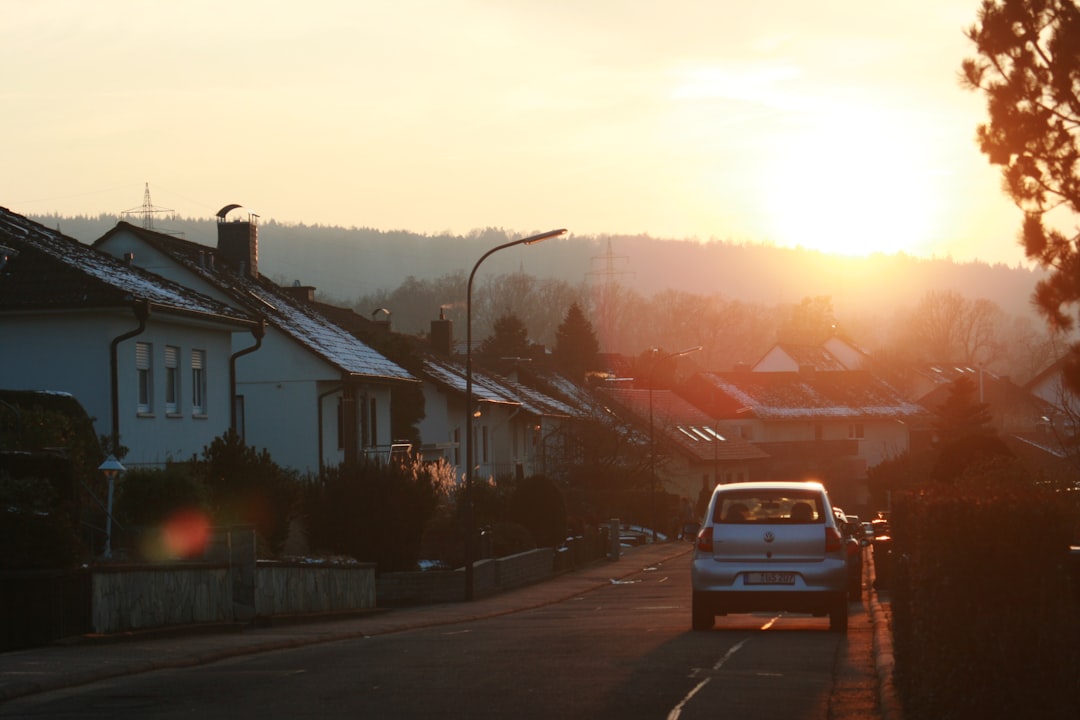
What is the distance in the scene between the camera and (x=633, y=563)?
50719mm

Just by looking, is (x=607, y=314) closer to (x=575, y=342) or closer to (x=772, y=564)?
(x=575, y=342)

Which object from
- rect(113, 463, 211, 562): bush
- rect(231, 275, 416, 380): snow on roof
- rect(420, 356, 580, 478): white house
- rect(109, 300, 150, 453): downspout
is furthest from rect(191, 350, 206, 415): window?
rect(420, 356, 580, 478): white house

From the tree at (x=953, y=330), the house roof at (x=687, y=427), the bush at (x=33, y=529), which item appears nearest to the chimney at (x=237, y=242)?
the bush at (x=33, y=529)

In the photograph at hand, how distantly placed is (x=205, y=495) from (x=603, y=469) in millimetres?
45257

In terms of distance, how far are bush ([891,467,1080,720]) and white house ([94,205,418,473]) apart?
31.8 metres

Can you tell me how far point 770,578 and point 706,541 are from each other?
91 cm

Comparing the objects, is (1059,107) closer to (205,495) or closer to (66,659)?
(66,659)

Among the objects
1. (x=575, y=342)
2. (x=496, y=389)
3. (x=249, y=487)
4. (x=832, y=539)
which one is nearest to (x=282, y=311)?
(x=249, y=487)

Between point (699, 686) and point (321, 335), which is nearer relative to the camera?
point (699, 686)

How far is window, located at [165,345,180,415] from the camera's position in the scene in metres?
30.5

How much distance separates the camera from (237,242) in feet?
158

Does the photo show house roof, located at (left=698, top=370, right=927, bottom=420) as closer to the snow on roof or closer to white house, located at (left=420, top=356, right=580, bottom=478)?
white house, located at (left=420, top=356, right=580, bottom=478)

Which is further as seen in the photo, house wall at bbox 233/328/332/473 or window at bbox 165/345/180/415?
house wall at bbox 233/328/332/473

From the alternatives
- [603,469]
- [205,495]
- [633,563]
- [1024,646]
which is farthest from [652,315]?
[1024,646]
